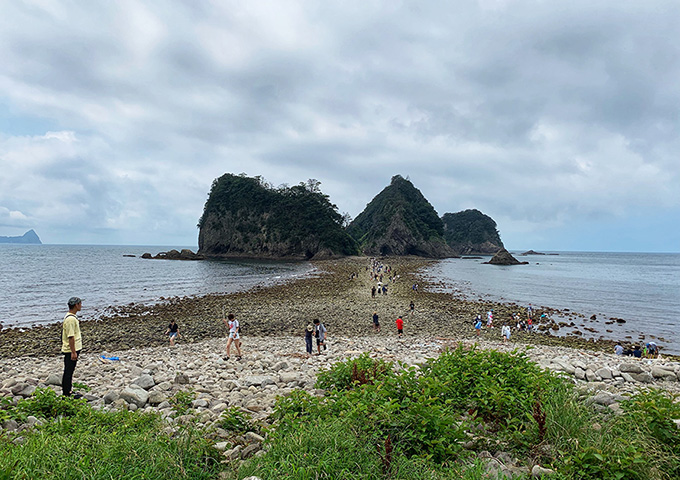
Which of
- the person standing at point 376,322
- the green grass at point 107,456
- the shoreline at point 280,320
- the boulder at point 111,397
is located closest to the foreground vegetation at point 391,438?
the green grass at point 107,456

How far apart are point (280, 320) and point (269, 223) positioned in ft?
304

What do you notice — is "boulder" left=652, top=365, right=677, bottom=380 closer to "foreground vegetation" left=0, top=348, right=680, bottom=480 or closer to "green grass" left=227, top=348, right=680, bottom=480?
"green grass" left=227, top=348, right=680, bottom=480

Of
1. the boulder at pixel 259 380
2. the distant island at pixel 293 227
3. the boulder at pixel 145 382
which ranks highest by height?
the distant island at pixel 293 227

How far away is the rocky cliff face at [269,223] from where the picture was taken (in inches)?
4274

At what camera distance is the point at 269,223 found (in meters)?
113

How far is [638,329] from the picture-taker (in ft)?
80.4

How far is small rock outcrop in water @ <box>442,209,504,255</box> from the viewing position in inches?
7323

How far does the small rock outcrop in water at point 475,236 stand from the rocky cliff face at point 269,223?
96.2m

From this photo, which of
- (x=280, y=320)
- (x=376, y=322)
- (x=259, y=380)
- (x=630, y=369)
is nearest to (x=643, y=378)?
(x=630, y=369)

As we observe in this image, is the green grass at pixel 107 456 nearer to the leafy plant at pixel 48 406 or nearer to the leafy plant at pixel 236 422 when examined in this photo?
the leafy plant at pixel 236 422

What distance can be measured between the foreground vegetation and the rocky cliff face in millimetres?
98257

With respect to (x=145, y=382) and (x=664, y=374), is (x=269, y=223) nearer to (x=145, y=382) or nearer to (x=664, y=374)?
(x=145, y=382)

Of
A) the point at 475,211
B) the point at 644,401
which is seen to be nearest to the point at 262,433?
the point at 644,401

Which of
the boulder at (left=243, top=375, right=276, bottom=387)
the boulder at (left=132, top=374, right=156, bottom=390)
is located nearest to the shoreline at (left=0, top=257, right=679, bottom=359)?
the boulder at (left=132, top=374, right=156, bottom=390)
